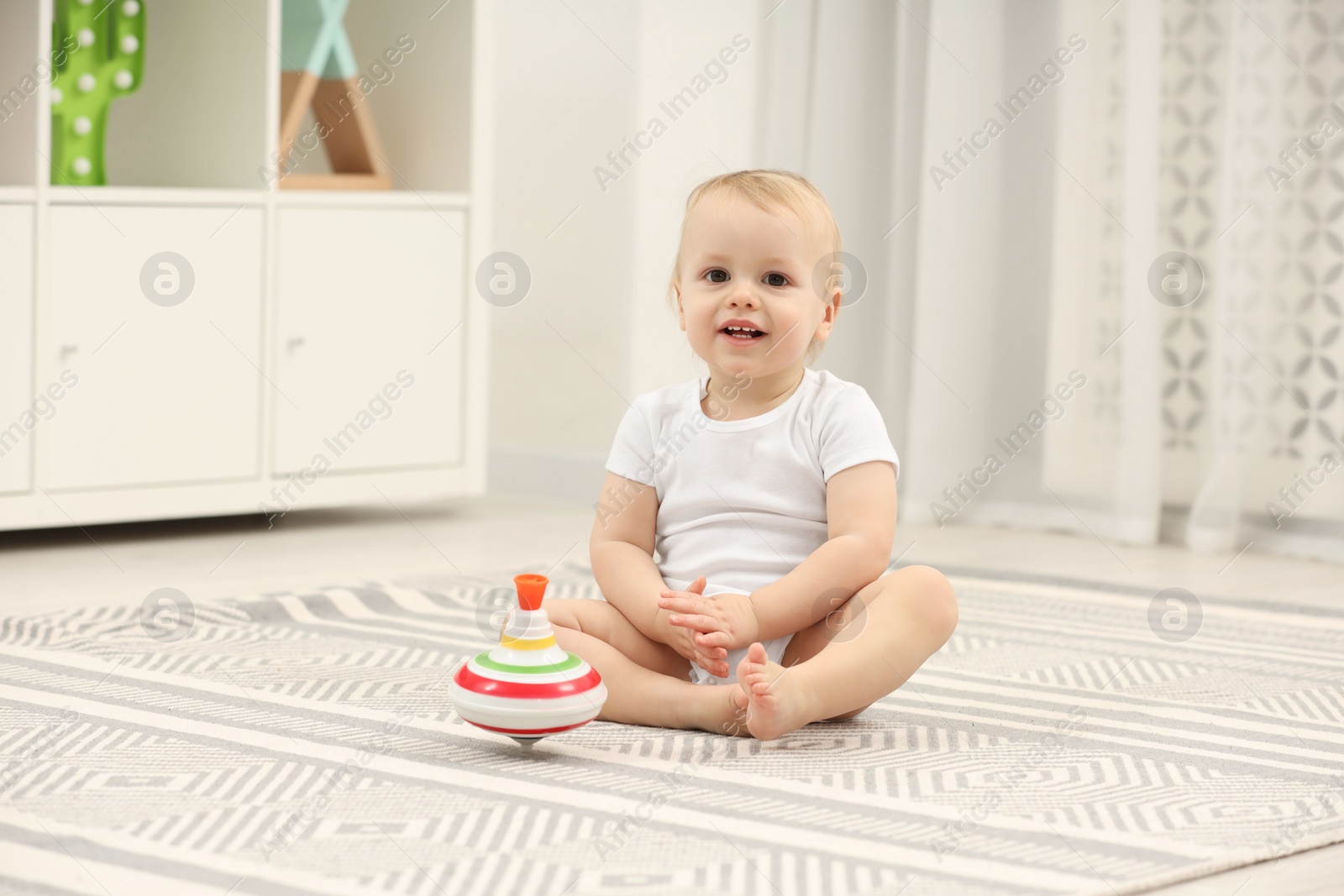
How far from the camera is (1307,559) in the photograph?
1.97 meters

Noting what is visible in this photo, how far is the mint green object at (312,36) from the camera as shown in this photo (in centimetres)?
201

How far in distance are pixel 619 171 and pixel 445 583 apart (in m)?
0.89

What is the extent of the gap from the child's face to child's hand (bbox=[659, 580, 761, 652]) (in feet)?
0.60

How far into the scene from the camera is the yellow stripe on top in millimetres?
966

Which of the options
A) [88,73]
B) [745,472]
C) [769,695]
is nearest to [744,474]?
[745,472]

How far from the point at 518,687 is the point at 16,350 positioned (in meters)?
1.03

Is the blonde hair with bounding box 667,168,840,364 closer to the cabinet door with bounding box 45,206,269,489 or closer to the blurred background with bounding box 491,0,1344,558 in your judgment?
the cabinet door with bounding box 45,206,269,489

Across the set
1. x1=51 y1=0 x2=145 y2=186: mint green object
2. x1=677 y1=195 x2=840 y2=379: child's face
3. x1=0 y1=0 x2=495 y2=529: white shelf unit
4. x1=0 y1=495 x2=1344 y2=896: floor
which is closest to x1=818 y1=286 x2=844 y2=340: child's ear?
x1=677 y1=195 x2=840 y2=379: child's face

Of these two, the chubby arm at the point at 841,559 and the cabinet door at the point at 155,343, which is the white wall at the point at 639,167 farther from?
the chubby arm at the point at 841,559

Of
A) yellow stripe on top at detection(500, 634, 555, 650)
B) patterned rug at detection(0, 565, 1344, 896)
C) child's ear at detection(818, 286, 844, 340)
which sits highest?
child's ear at detection(818, 286, 844, 340)

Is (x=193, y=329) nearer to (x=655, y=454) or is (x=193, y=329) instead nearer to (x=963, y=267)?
(x=655, y=454)

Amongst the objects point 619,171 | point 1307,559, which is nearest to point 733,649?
point 1307,559

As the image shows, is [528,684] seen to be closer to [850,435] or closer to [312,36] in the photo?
[850,435]

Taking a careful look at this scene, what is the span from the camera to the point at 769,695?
0.98 metres
